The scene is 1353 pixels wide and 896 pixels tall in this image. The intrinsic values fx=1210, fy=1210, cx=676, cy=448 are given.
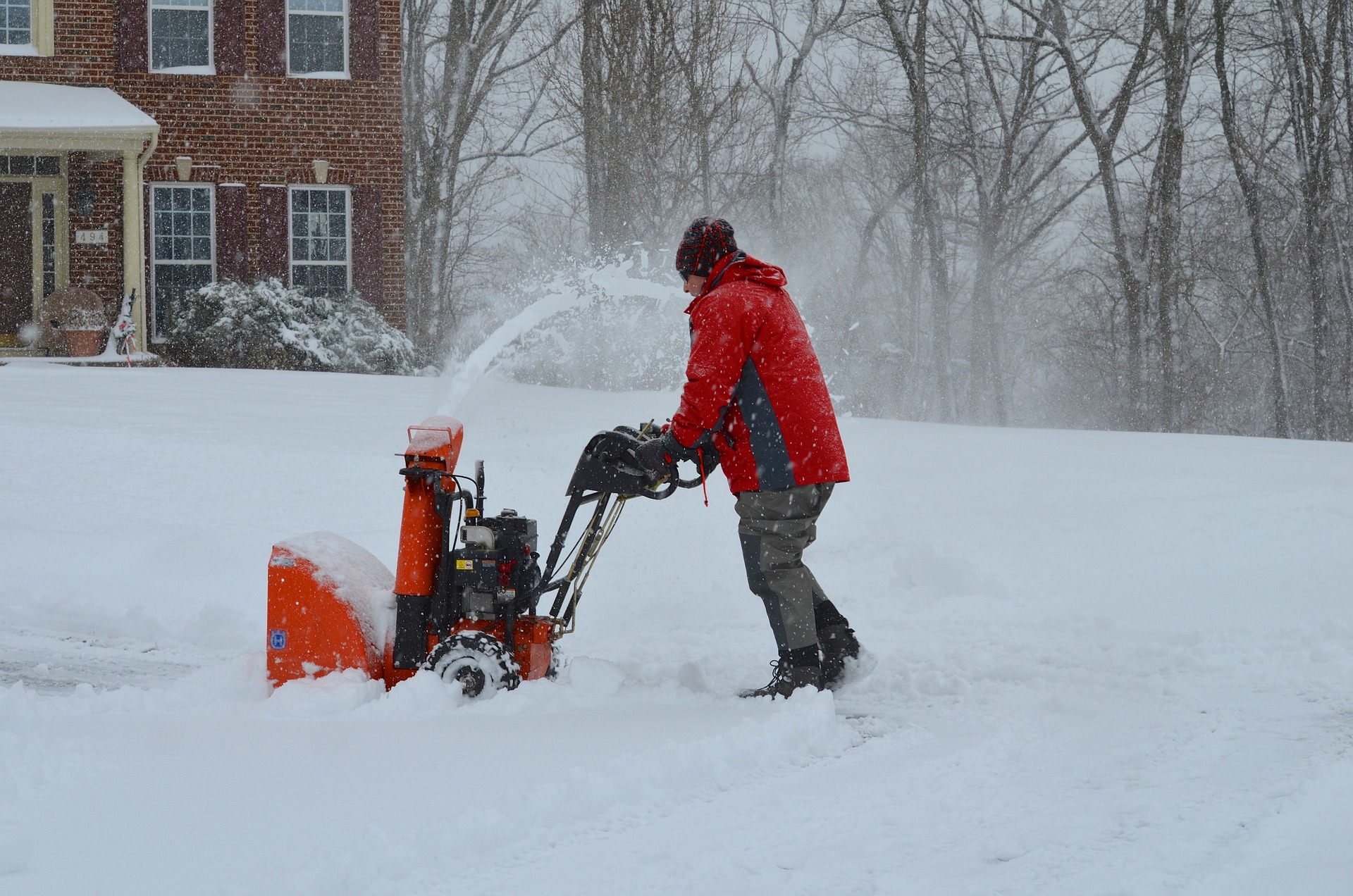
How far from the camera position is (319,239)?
16.9 metres

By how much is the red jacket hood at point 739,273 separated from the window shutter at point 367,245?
44.1 feet

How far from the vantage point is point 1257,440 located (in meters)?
10.1

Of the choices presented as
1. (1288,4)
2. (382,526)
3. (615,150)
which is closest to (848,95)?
(615,150)

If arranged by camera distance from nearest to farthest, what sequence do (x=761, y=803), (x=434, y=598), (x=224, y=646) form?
(x=761, y=803) < (x=434, y=598) < (x=224, y=646)

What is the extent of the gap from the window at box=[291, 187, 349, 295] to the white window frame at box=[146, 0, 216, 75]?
195 cm

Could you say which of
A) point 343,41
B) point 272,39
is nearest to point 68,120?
point 272,39

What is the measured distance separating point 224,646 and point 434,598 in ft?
5.21

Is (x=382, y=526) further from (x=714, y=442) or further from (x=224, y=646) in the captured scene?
(x=714, y=442)

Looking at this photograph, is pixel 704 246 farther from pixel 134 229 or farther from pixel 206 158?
pixel 206 158

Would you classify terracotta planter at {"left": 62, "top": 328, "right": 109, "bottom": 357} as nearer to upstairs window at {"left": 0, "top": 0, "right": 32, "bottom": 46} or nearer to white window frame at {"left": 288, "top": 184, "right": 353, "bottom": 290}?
white window frame at {"left": 288, "top": 184, "right": 353, "bottom": 290}

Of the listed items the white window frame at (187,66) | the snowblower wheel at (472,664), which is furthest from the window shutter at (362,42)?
the snowblower wheel at (472,664)

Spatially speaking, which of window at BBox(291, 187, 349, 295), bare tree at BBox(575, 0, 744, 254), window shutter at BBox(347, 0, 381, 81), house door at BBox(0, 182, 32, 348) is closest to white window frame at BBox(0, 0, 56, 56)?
house door at BBox(0, 182, 32, 348)

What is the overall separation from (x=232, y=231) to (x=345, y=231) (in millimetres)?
1499

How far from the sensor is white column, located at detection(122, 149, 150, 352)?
15.2 metres
